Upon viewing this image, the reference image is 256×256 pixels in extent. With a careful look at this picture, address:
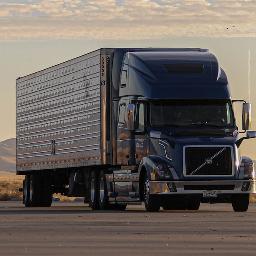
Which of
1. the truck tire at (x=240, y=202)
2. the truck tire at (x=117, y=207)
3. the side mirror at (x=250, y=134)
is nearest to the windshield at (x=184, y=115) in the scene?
the side mirror at (x=250, y=134)

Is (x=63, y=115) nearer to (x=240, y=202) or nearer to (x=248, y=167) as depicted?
(x=240, y=202)

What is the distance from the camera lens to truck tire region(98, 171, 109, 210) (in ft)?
128

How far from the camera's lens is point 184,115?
36.2 meters

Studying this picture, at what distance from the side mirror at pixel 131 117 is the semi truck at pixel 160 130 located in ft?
0.08

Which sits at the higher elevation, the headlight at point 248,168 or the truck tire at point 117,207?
the headlight at point 248,168

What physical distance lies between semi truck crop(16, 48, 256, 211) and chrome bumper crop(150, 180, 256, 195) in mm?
25

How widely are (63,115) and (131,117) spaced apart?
744 cm

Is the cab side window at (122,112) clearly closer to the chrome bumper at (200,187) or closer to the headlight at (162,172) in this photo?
the headlight at (162,172)

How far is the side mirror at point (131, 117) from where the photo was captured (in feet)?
119

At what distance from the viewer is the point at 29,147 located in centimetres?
4884
